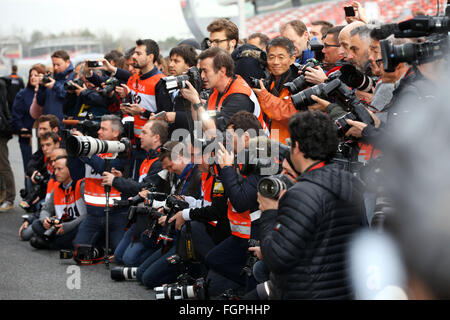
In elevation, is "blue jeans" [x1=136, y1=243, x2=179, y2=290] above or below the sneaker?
above

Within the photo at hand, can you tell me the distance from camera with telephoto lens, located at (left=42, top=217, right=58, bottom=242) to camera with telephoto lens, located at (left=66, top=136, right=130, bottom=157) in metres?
1.10

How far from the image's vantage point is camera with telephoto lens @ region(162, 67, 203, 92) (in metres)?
5.89

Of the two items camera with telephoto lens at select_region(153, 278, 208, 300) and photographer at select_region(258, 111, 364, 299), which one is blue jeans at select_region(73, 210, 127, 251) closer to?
camera with telephoto lens at select_region(153, 278, 208, 300)

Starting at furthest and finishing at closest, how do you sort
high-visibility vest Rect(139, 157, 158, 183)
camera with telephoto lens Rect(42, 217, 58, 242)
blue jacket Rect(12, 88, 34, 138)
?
blue jacket Rect(12, 88, 34, 138) → camera with telephoto lens Rect(42, 217, 58, 242) → high-visibility vest Rect(139, 157, 158, 183)

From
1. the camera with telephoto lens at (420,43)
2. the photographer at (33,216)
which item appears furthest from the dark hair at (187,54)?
the camera with telephoto lens at (420,43)

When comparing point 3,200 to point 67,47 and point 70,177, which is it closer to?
point 70,177

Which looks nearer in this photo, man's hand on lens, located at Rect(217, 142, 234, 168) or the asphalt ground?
man's hand on lens, located at Rect(217, 142, 234, 168)

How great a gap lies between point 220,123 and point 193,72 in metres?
0.90

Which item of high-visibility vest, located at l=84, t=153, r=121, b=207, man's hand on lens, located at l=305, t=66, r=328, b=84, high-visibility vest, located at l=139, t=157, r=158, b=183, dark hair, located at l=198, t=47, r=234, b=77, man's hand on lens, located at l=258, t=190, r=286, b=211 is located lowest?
high-visibility vest, located at l=84, t=153, r=121, b=207

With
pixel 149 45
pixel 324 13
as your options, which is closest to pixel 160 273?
pixel 149 45

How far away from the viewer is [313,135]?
3375 mm

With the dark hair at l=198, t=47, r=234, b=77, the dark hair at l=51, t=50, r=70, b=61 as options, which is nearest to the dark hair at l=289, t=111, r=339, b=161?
the dark hair at l=198, t=47, r=234, b=77

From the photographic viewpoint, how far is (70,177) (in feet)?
25.5

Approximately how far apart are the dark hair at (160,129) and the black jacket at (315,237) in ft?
11.9
